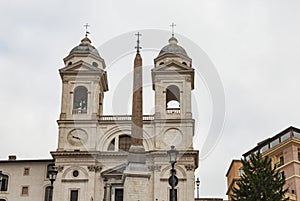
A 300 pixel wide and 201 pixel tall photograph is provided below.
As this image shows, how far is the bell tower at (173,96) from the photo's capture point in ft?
192

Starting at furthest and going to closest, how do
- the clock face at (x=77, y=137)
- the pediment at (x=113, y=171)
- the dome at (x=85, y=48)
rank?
the dome at (x=85, y=48) → the clock face at (x=77, y=137) → the pediment at (x=113, y=171)

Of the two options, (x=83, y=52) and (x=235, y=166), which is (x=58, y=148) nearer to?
(x=83, y=52)

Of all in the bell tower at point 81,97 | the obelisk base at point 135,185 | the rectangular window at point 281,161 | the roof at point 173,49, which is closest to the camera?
the obelisk base at point 135,185

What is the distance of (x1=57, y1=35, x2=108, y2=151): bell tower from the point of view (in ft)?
194

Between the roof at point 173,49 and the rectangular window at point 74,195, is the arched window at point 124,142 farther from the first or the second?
the roof at point 173,49

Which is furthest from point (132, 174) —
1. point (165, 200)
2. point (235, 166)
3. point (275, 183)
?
point (235, 166)

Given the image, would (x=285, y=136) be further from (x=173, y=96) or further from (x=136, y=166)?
(x=136, y=166)

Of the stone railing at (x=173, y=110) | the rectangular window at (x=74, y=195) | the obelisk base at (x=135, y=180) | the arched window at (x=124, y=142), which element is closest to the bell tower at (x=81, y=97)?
the arched window at (x=124, y=142)

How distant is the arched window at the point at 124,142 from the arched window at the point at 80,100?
4.87 m

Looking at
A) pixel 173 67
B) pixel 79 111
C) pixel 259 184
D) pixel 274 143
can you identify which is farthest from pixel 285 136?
pixel 259 184

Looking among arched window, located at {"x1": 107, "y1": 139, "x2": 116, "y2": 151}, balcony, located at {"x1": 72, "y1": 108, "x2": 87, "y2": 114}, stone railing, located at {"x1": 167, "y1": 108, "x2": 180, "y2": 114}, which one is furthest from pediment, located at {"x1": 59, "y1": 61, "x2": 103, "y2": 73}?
stone railing, located at {"x1": 167, "y1": 108, "x2": 180, "y2": 114}

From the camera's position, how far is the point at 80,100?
62.6 meters

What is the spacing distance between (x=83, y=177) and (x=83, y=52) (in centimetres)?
1421

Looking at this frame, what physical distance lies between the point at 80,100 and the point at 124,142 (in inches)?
281
